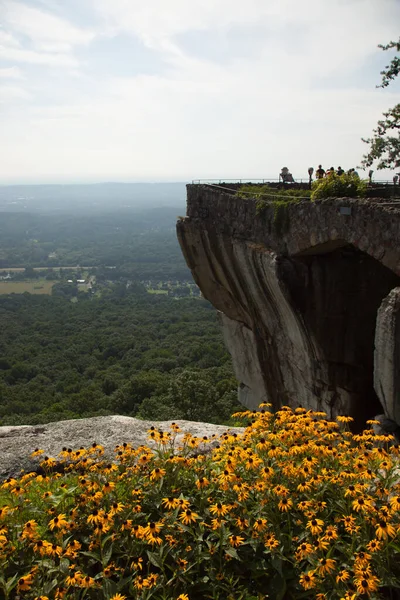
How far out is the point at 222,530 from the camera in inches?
235

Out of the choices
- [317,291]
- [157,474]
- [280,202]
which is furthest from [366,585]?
[280,202]

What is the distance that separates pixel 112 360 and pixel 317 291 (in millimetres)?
51595

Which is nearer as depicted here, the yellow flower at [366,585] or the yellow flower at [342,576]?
the yellow flower at [366,585]

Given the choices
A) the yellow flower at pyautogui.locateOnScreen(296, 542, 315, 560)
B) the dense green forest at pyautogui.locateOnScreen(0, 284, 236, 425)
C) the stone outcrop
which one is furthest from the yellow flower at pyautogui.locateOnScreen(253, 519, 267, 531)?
the dense green forest at pyautogui.locateOnScreen(0, 284, 236, 425)

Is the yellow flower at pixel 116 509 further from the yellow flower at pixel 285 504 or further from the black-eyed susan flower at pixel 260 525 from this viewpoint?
the yellow flower at pixel 285 504

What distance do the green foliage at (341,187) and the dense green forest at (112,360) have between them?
19412 millimetres

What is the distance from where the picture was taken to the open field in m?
134

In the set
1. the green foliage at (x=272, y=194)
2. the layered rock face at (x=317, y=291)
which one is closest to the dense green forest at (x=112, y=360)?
the layered rock face at (x=317, y=291)

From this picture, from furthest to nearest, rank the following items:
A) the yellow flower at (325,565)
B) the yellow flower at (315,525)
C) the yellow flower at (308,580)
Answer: the yellow flower at (315,525)
the yellow flower at (325,565)
the yellow flower at (308,580)

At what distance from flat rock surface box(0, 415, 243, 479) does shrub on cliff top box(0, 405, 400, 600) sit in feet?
9.39

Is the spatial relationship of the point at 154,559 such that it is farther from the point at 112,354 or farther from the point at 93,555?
the point at 112,354

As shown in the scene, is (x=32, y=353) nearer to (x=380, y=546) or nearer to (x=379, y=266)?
(x=379, y=266)

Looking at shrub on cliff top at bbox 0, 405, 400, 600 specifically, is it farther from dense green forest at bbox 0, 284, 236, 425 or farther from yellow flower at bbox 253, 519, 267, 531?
dense green forest at bbox 0, 284, 236, 425

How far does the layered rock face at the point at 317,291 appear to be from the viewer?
1032cm
